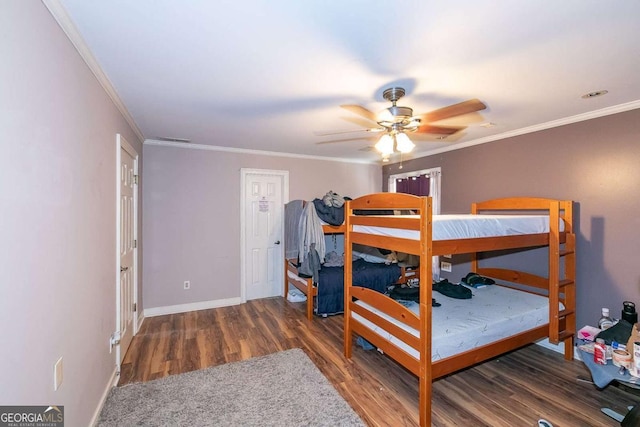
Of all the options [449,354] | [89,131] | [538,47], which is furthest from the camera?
[449,354]

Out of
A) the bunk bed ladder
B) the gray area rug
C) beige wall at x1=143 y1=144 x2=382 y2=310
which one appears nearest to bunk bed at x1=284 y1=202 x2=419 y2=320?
beige wall at x1=143 y1=144 x2=382 y2=310

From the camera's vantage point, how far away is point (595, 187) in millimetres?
2633

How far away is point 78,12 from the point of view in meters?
1.32

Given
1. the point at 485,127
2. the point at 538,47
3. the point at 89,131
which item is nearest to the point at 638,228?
the point at 485,127

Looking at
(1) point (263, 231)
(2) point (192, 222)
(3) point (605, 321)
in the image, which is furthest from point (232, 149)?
(3) point (605, 321)

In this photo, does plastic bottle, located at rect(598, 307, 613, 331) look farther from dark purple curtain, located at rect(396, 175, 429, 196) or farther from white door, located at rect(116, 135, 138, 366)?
white door, located at rect(116, 135, 138, 366)

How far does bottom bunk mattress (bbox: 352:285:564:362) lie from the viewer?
1997 millimetres

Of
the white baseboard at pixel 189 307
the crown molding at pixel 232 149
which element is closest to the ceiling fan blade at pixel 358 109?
the crown molding at pixel 232 149

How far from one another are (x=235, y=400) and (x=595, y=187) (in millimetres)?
3754

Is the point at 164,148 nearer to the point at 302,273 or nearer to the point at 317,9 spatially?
the point at 302,273

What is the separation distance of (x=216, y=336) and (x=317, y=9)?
3278mm

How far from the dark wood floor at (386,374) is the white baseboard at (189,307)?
0.44ft

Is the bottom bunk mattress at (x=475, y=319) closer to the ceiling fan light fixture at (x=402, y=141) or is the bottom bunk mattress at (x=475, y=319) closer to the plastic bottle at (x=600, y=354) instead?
the plastic bottle at (x=600, y=354)

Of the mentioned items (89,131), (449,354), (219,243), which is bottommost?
(449,354)
